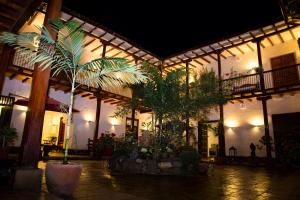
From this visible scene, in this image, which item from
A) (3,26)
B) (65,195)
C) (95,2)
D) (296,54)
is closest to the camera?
(65,195)

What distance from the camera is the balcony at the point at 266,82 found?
10.7 meters

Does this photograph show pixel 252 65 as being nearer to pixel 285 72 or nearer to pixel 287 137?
pixel 285 72

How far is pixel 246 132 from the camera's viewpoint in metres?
11.9

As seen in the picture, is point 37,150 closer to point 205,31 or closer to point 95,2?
point 95,2

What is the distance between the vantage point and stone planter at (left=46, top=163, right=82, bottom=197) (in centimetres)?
282

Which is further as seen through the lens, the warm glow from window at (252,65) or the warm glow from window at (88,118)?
the warm glow from window at (88,118)

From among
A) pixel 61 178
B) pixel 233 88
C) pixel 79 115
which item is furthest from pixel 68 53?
pixel 233 88

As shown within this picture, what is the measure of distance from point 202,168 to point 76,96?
896cm

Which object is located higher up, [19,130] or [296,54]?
[296,54]

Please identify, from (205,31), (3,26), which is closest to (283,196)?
(3,26)

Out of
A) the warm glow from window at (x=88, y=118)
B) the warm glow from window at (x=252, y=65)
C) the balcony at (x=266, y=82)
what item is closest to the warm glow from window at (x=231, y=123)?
the balcony at (x=266, y=82)

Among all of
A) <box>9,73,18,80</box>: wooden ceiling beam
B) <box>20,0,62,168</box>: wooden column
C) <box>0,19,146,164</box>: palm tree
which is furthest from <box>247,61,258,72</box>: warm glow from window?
<box>9,73,18,80</box>: wooden ceiling beam

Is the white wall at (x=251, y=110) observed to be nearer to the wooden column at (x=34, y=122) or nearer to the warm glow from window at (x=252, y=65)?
the warm glow from window at (x=252, y=65)

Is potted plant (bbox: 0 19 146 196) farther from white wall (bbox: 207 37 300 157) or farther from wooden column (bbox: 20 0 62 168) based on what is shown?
white wall (bbox: 207 37 300 157)
